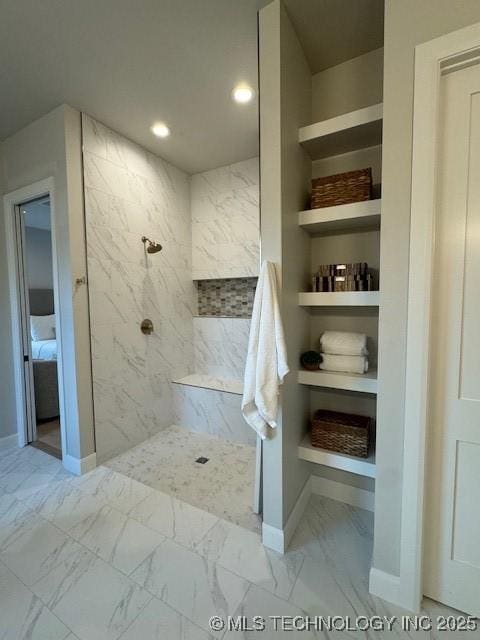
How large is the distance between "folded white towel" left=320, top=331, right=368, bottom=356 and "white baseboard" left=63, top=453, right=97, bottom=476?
1.96 m

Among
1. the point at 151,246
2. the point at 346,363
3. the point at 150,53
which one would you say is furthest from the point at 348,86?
the point at 151,246

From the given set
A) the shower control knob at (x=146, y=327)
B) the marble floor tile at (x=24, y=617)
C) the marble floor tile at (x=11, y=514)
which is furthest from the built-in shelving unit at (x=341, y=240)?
the marble floor tile at (x=11, y=514)

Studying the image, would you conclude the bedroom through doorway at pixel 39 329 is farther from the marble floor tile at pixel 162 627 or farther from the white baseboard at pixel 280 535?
the white baseboard at pixel 280 535

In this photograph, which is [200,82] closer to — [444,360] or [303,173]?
[303,173]

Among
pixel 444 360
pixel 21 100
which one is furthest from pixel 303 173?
pixel 21 100

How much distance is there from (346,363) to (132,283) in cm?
192

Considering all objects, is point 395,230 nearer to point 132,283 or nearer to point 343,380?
point 343,380

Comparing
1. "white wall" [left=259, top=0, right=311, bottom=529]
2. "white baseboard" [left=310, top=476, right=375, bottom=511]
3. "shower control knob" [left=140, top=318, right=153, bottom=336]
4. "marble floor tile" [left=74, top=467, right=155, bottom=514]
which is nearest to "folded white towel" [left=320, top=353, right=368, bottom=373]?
"white wall" [left=259, top=0, right=311, bottom=529]

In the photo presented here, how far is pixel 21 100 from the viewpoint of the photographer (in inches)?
79.9

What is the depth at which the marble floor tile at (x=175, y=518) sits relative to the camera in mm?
1639

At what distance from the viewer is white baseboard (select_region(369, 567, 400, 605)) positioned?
1239 millimetres

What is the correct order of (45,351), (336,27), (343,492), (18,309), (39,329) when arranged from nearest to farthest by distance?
(336,27) → (343,492) → (18,309) → (45,351) → (39,329)

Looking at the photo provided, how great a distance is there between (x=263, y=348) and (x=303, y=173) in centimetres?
106

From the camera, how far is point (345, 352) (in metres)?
1.62
